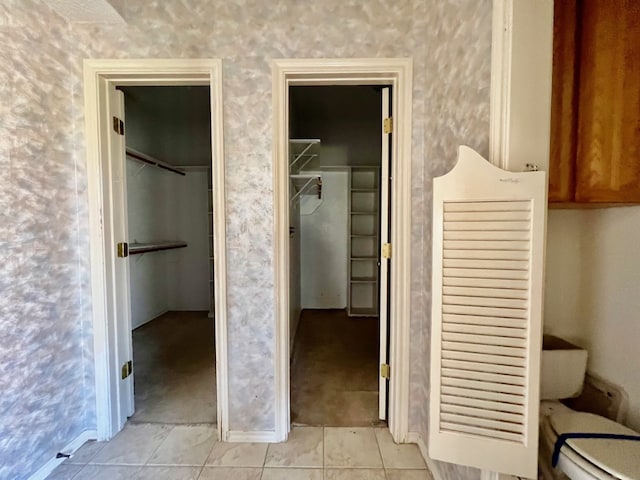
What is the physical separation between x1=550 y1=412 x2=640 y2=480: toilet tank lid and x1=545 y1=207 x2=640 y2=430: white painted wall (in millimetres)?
269

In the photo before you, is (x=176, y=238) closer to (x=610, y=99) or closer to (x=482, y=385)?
(x=482, y=385)

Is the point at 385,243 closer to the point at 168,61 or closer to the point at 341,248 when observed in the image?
the point at 168,61

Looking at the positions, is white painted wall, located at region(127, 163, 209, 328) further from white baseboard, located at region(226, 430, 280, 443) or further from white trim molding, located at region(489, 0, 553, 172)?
white trim molding, located at region(489, 0, 553, 172)

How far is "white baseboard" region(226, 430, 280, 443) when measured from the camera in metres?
1.73

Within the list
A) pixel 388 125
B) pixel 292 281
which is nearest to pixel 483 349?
pixel 388 125

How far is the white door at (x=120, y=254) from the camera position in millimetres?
1770

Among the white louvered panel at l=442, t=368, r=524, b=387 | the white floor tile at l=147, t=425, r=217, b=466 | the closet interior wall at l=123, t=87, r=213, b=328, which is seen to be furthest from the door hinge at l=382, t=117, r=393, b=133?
the closet interior wall at l=123, t=87, r=213, b=328

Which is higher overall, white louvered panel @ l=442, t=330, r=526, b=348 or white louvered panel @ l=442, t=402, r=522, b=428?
white louvered panel @ l=442, t=330, r=526, b=348

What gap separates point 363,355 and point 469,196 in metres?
2.29

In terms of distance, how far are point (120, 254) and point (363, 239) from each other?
3235mm

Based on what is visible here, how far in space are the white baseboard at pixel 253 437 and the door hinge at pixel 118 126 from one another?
1894mm

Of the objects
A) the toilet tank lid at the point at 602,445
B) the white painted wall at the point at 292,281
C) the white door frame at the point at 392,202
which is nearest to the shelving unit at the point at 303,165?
the white painted wall at the point at 292,281

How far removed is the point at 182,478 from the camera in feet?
4.91

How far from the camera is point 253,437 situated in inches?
68.4
